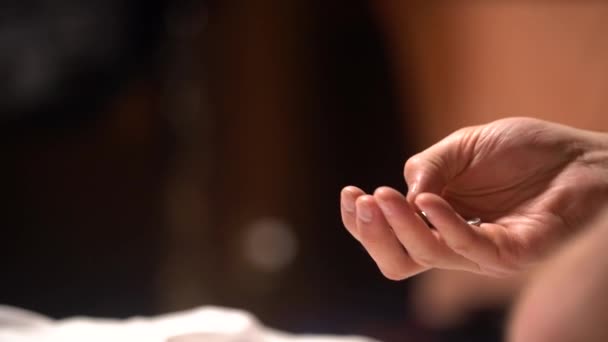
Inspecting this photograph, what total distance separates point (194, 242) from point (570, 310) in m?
1.13

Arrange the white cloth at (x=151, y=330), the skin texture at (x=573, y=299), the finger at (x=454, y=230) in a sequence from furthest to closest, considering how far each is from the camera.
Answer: the white cloth at (x=151, y=330)
the finger at (x=454, y=230)
the skin texture at (x=573, y=299)

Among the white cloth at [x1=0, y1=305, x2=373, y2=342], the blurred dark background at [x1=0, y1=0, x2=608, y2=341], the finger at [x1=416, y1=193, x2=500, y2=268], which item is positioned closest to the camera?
the finger at [x1=416, y1=193, x2=500, y2=268]

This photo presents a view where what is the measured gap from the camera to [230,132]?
56.1 inches

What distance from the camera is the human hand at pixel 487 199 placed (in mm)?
502

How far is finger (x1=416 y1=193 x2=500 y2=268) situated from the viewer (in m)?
0.49

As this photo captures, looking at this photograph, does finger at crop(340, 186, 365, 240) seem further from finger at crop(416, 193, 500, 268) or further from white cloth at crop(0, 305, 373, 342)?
white cloth at crop(0, 305, 373, 342)

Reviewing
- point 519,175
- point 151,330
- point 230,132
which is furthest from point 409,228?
point 230,132

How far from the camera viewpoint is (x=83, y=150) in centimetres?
132

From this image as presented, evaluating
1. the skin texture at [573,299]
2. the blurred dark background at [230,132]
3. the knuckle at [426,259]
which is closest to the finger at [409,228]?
A: the knuckle at [426,259]

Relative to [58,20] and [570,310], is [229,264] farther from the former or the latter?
[570,310]

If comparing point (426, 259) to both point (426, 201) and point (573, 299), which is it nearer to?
point (426, 201)

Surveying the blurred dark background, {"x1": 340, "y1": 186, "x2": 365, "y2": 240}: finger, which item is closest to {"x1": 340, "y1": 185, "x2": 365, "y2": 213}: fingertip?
{"x1": 340, "y1": 186, "x2": 365, "y2": 240}: finger

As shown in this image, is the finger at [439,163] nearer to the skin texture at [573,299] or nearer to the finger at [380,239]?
the finger at [380,239]

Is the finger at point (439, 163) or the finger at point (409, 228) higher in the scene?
the finger at point (439, 163)
